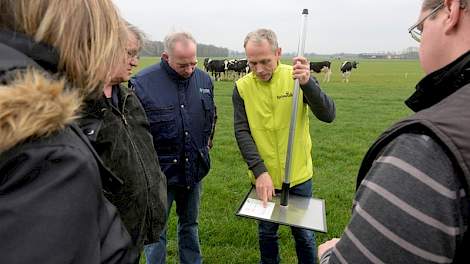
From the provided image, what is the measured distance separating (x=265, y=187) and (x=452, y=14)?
7.89 ft

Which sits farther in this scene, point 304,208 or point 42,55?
point 304,208

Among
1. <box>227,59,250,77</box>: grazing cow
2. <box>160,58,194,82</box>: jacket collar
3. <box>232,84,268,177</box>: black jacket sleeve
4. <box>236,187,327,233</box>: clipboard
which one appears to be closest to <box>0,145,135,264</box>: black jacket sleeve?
<box>236,187,327,233</box>: clipboard

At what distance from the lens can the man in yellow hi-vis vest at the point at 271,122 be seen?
360 centimetres

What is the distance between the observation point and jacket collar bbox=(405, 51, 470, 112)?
1230 mm

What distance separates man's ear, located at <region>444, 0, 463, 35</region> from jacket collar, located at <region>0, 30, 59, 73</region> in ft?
3.94

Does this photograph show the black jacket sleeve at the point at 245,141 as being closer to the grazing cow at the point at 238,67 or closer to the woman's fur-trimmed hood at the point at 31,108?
the woman's fur-trimmed hood at the point at 31,108

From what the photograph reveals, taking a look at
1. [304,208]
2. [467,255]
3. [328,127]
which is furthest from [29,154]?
[328,127]

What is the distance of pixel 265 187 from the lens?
3.47 m

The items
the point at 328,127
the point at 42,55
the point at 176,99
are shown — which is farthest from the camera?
the point at 328,127

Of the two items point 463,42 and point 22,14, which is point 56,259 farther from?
point 463,42

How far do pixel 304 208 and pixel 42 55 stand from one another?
7.64 ft

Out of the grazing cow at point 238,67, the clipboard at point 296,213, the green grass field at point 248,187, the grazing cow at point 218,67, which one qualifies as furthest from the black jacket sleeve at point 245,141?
the grazing cow at point 218,67

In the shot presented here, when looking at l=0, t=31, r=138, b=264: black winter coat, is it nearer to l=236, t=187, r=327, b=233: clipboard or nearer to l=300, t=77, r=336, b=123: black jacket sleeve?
l=236, t=187, r=327, b=233: clipboard

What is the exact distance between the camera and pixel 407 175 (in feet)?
3.60
